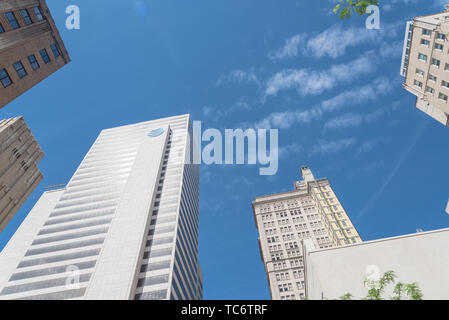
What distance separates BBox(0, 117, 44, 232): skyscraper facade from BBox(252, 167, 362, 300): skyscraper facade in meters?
70.5

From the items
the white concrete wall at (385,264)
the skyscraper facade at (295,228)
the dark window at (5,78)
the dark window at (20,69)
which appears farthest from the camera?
the skyscraper facade at (295,228)

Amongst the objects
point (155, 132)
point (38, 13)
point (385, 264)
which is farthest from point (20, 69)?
point (155, 132)

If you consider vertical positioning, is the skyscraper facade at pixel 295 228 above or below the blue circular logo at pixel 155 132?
below

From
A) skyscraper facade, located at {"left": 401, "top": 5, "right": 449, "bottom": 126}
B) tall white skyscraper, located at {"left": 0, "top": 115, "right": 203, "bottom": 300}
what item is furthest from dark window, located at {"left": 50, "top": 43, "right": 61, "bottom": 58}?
skyscraper facade, located at {"left": 401, "top": 5, "right": 449, "bottom": 126}

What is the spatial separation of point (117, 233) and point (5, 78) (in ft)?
168

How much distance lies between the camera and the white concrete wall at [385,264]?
2012 centimetres

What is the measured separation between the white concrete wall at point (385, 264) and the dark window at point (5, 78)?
40701mm

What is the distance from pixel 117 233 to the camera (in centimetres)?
7344

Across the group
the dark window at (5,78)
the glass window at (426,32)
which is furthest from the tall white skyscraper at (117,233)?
the glass window at (426,32)

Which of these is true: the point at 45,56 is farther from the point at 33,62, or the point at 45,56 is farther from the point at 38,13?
the point at 38,13

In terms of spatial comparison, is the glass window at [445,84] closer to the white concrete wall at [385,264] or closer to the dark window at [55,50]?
the white concrete wall at [385,264]
